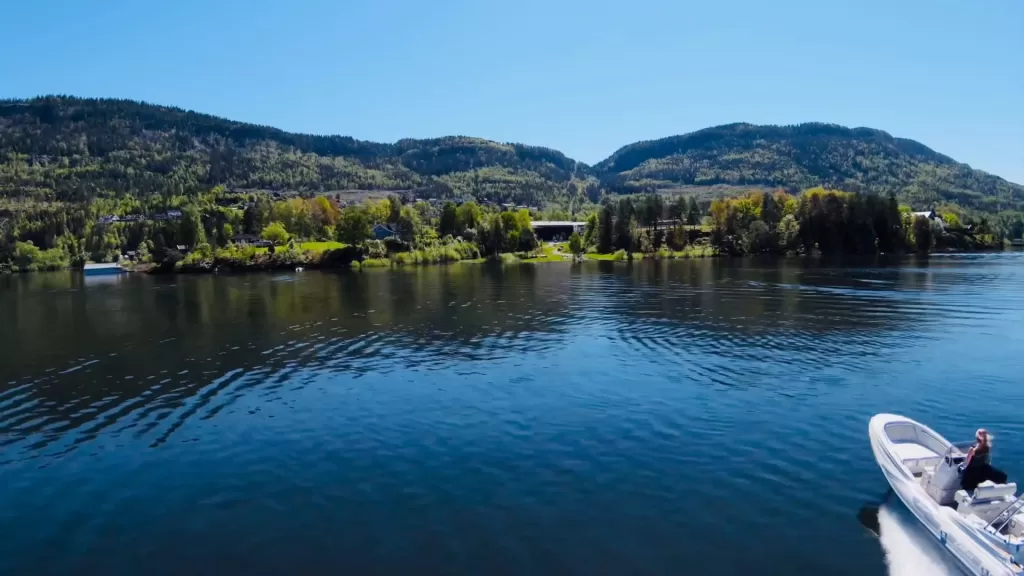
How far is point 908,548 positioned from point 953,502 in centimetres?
200

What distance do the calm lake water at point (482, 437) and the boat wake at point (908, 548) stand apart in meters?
0.51

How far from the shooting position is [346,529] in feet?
59.2

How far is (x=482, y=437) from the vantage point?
25.7 m

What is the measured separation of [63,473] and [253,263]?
141501 millimetres

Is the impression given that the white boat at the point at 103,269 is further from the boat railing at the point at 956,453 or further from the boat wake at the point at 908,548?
the boat railing at the point at 956,453

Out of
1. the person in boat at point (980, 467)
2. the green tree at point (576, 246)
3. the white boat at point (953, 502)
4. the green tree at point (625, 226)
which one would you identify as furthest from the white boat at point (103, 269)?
the person in boat at point (980, 467)

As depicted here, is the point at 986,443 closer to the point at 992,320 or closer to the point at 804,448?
the point at 804,448

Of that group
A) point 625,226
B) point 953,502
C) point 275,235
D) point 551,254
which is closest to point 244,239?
point 275,235

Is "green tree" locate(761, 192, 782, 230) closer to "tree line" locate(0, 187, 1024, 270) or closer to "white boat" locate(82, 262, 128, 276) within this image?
"tree line" locate(0, 187, 1024, 270)

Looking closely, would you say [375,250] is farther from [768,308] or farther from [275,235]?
[768,308]

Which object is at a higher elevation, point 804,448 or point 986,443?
point 986,443

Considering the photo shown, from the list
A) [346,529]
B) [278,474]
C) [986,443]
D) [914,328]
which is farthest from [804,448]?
[914,328]

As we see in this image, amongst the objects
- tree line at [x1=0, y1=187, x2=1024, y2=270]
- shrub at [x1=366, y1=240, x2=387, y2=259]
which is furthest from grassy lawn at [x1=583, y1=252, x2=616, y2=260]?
shrub at [x1=366, y1=240, x2=387, y2=259]

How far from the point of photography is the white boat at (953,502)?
47.5 ft
